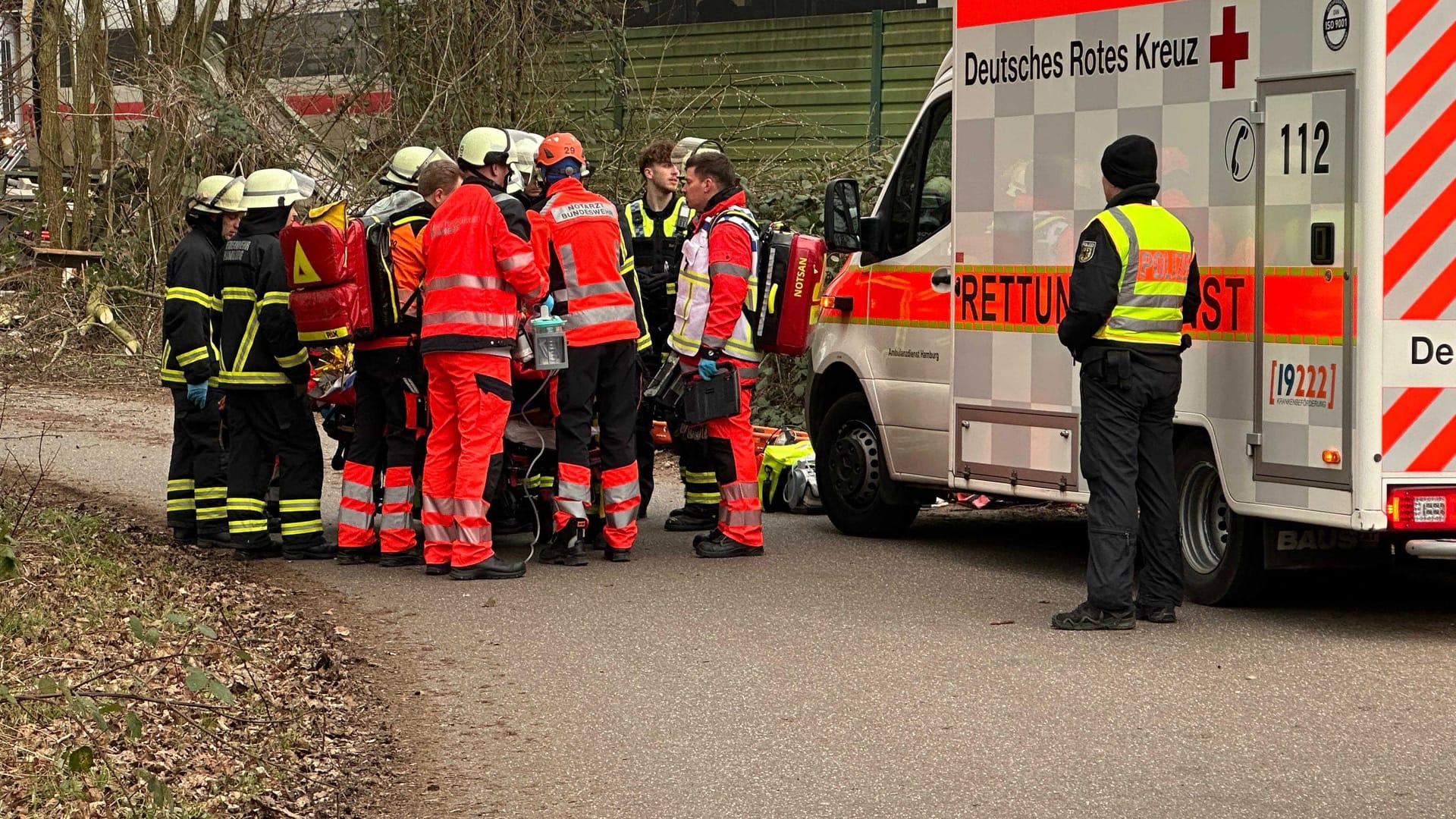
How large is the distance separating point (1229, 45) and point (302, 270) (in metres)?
4.54

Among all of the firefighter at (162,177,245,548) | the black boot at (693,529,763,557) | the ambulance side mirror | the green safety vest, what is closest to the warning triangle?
the firefighter at (162,177,245,548)

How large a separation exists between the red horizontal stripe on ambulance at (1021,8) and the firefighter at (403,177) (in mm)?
2761

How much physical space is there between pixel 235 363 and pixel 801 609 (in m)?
3.43

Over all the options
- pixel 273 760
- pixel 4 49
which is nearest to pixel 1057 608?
pixel 273 760

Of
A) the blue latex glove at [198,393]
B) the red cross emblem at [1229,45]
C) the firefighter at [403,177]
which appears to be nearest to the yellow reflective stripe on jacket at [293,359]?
the blue latex glove at [198,393]

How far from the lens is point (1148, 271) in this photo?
7.57m

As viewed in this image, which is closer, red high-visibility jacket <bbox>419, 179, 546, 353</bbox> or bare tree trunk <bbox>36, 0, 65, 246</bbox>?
red high-visibility jacket <bbox>419, 179, 546, 353</bbox>

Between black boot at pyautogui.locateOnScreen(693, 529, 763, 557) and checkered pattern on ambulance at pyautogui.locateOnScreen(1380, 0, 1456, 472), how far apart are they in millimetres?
3625

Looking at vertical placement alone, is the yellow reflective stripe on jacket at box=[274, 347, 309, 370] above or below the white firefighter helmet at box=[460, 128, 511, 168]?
below

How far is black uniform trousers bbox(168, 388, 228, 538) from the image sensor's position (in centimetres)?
1011

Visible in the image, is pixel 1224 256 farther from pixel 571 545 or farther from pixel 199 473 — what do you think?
pixel 199 473

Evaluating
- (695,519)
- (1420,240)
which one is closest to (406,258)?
(695,519)

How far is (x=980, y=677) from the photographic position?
6.84 meters

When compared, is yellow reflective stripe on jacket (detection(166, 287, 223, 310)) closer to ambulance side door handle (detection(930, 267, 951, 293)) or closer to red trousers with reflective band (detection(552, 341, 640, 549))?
red trousers with reflective band (detection(552, 341, 640, 549))
